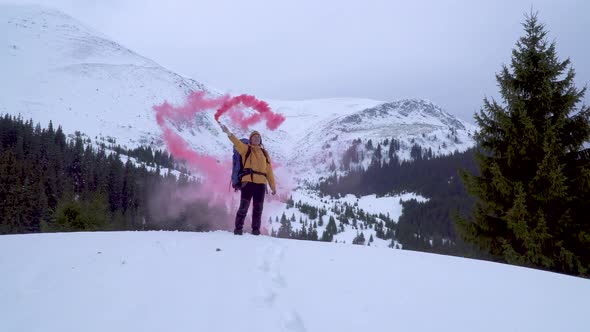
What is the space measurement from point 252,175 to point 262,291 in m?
5.57

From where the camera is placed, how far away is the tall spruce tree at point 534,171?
A: 11234 millimetres

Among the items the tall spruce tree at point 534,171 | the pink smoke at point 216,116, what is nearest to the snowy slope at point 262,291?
the tall spruce tree at point 534,171

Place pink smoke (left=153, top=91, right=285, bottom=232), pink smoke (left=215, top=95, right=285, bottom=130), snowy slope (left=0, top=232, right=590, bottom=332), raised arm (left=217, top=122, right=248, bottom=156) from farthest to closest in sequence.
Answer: pink smoke (left=153, top=91, right=285, bottom=232) → pink smoke (left=215, top=95, right=285, bottom=130) → raised arm (left=217, top=122, right=248, bottom=156) → snowy slope (left=0, top=232, right=590, bottom=332)

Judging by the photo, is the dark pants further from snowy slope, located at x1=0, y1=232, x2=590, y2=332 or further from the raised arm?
snowy slope, located at x1=0, y1=232, x2=590, y2=332

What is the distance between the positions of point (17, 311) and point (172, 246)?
10.7 feet

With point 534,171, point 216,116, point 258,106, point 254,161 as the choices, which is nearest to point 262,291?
point 254,161

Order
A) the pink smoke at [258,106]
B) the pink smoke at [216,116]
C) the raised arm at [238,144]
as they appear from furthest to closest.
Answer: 1. the pink smoke at [216,116]
2. the pink smoke at [258,106]
3. the raised arm at [238,144]

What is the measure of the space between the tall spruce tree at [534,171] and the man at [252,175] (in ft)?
24.6

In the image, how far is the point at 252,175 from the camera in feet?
33.5

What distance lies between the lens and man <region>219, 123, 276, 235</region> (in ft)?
33.4

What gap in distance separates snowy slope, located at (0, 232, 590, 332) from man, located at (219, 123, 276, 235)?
3.03 metres

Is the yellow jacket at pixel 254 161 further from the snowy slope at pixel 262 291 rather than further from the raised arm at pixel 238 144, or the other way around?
the snowy slope at pixel 262 291

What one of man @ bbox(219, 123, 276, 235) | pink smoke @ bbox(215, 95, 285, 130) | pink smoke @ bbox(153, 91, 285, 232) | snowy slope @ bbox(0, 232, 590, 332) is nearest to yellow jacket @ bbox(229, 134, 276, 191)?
man @ bbox(219, 123, 276, 235)

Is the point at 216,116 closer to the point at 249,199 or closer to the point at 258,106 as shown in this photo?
the point at 258,106
